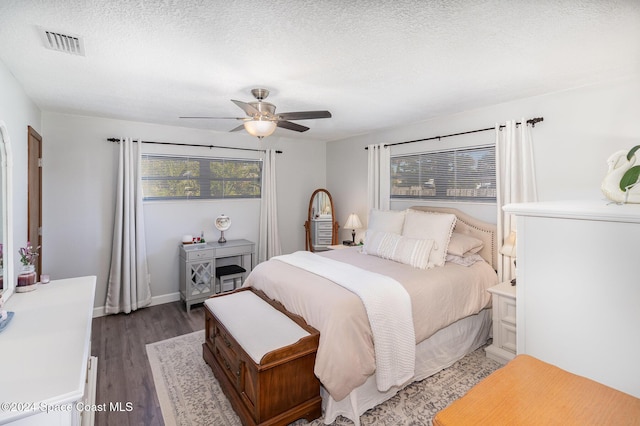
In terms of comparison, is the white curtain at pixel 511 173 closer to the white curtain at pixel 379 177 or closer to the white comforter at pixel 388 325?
the white comforter at pixel 388 325

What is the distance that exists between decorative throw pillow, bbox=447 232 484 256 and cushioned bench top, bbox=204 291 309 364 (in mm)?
1785

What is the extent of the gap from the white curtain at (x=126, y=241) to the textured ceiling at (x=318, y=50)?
0.89 m

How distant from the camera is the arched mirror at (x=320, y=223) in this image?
5.22 m

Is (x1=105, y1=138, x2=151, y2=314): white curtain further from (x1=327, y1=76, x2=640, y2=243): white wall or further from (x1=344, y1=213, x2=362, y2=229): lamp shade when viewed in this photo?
(x1=327, y1=76, x2=640, y2=243): white wall

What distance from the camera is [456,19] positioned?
1584 millimetres

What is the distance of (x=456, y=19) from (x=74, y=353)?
240 cm

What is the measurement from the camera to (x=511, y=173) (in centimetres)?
297

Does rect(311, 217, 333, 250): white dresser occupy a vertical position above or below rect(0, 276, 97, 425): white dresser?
above

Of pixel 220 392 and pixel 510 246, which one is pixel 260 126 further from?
pixel 510 246

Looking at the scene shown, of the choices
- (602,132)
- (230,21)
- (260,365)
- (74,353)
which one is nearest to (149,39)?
(230,21)

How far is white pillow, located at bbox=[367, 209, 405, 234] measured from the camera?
11.7ft

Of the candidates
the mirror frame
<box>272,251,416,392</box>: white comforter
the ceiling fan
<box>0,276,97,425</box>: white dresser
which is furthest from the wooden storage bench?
the ceiling fan

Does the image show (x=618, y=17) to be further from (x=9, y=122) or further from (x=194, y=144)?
(x=194, y=144)

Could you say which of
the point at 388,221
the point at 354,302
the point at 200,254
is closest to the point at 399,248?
the point at 388,221
